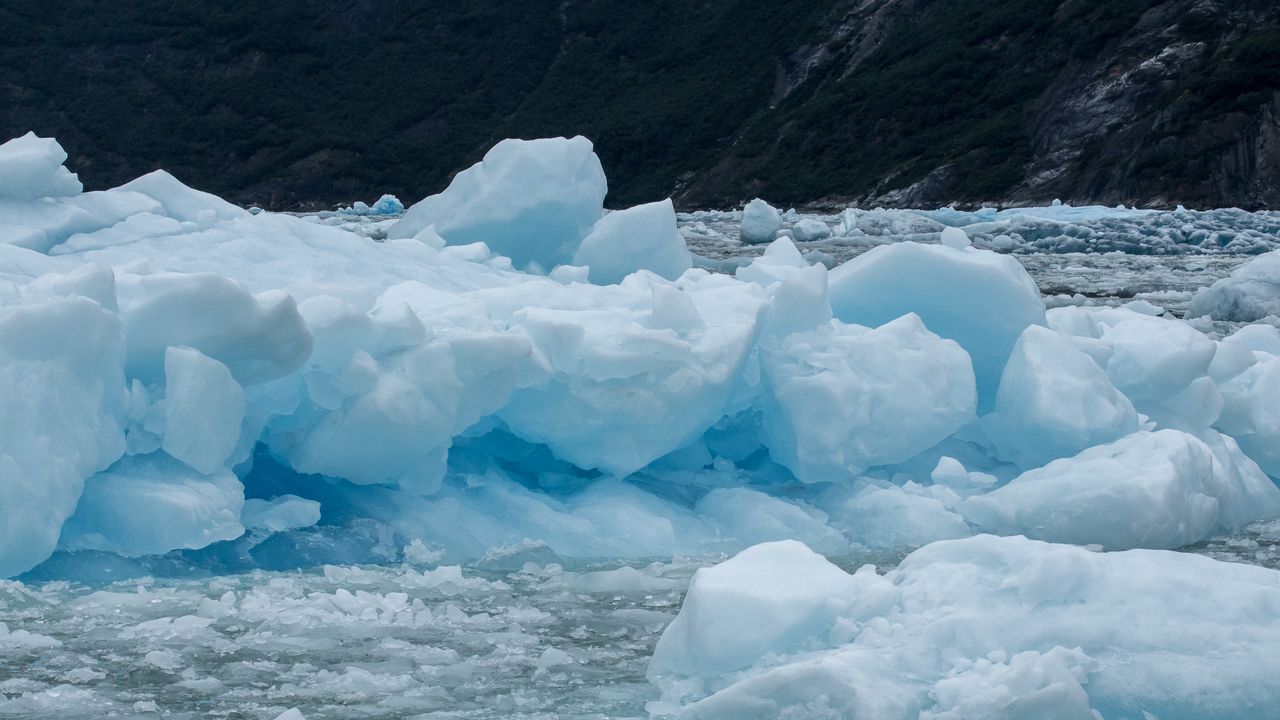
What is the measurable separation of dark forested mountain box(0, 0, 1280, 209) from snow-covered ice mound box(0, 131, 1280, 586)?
79.0ft

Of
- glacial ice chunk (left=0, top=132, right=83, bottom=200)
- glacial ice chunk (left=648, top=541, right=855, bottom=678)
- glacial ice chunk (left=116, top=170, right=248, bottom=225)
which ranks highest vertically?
glacial ice chunk (left=0, top=132, right=83, bottom=200)

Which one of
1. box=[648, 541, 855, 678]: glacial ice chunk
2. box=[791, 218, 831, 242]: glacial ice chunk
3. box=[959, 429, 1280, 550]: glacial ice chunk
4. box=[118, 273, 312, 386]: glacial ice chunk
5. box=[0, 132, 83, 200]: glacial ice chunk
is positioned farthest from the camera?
box=[791, 218, 831, 242]: glacial ice chunk

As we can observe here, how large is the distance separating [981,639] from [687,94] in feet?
175

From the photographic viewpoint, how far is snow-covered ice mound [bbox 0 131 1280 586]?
3879 millimetres

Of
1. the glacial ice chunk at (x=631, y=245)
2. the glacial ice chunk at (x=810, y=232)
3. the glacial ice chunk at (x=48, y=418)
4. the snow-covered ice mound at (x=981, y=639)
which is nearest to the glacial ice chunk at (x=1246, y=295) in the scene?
the glacial ice chunk at (x=631, y=245)

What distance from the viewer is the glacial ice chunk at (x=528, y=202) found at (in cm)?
655

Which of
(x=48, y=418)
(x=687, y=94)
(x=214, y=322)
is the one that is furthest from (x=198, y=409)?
(x=687, y=94)

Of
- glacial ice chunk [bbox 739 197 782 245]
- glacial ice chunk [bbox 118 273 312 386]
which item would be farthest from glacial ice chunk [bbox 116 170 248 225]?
glacial ice chunk [bbox 739 197 782 245]

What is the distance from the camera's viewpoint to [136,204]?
5617 millimetres

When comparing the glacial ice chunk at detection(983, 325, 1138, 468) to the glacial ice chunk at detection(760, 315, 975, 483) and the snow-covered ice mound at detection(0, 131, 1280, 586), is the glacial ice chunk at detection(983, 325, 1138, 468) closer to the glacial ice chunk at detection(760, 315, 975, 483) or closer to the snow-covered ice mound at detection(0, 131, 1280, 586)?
the snow-covered ice mound at detection(0, 131, 1280, 586)

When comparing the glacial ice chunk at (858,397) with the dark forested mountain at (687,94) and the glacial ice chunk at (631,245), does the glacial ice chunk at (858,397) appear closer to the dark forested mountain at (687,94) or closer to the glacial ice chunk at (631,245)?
the glacial ice chunk at (631,245)

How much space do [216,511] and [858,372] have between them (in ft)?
7.90

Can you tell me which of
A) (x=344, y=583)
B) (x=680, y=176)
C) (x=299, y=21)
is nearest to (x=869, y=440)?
(x=344, y=583)

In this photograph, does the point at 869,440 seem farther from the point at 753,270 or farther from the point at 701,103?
the point at 701,103
